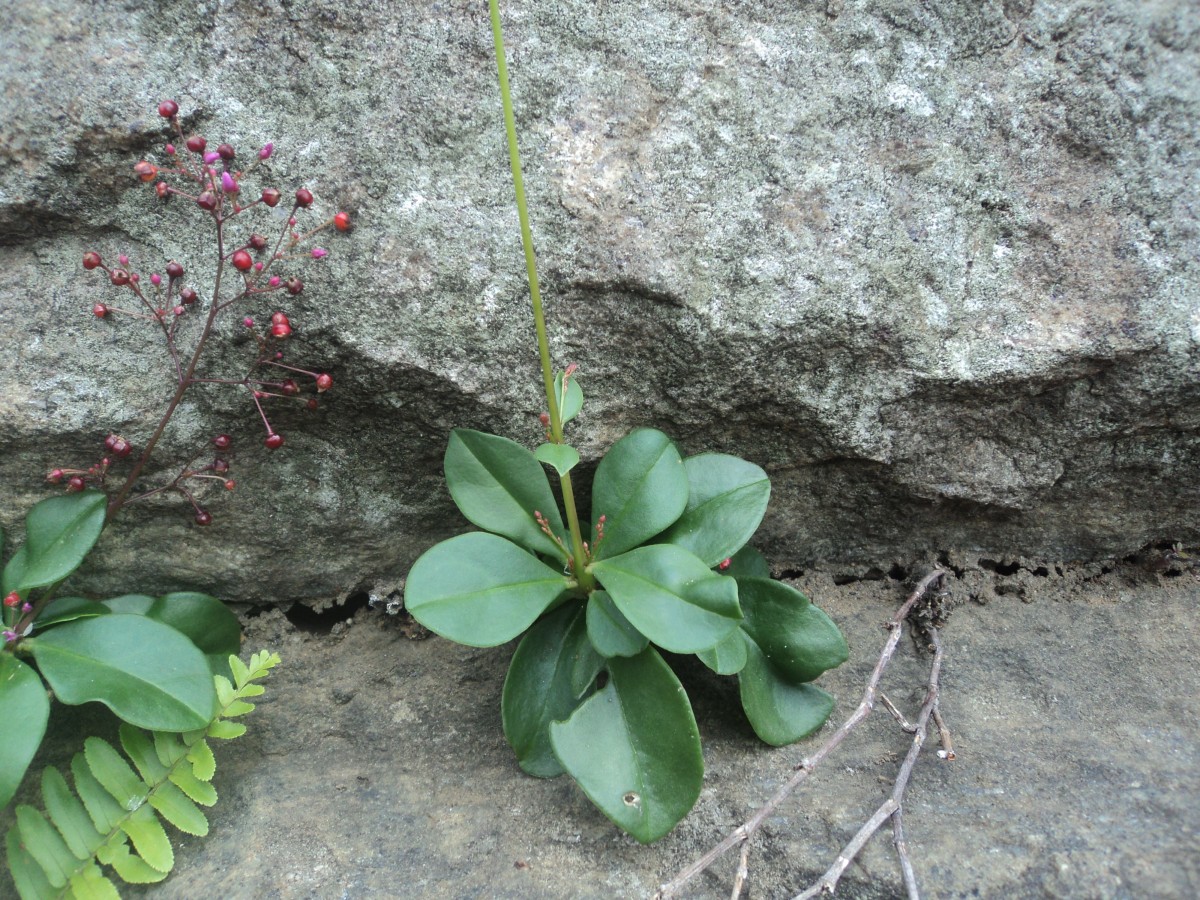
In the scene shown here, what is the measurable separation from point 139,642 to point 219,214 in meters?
0.69

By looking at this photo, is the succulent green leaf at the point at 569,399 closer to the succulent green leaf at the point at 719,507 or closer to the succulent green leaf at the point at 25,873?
the succulent green leaf at the point at 719,507

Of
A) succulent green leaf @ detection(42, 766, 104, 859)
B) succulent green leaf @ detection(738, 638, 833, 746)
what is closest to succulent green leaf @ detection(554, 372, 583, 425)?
succulent green leaf @ detection(738, 638, 833, 746)

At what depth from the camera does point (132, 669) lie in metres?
1.34

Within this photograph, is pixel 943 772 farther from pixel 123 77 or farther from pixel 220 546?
pixel 123 77

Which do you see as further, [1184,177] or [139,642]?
[1184,177]

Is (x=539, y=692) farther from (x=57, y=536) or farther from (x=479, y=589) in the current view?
(x=57, y=536)

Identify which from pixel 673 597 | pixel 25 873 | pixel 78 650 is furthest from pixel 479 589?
pixel 25 873

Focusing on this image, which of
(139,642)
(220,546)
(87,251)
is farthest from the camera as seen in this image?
(220,546)

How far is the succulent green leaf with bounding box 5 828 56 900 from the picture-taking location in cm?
121

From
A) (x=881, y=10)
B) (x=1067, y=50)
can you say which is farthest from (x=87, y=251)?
(x=1067, y=50)

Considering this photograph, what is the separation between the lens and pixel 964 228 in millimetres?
1498

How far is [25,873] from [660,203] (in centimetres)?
140

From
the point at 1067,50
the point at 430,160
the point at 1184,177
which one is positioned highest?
the point at 1067,50

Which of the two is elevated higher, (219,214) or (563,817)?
(219,214)
